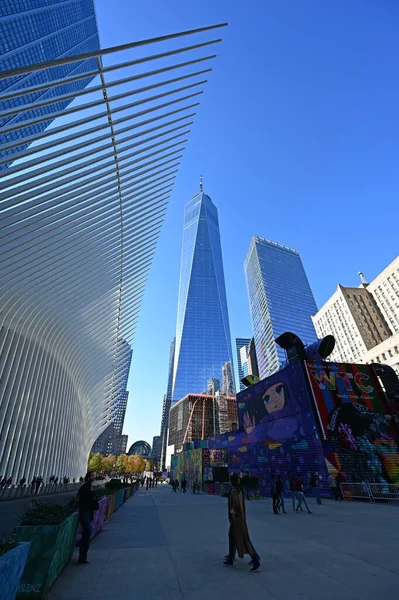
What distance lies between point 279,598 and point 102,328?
121ft

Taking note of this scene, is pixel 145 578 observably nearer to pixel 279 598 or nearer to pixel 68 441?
pixel 279 598

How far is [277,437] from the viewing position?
2561 cm

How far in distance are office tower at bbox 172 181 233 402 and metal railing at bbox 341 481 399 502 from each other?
116 m

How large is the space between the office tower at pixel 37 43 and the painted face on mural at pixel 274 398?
169 feet

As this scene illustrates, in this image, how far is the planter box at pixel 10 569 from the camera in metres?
2.95

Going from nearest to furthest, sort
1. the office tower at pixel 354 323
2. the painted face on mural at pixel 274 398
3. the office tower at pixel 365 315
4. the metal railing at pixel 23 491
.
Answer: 1. the metal railing at pixel 23 491
2. the painted face on mural at pixel 274 398
3. the office tower at pixel 365 315
4. the office tower at pixel 354 323

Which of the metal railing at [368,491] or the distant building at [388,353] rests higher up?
the distant building at [388,353]

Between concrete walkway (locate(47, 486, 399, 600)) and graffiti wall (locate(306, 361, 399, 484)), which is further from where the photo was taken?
graffiti wall (locate(306, 361, 399, 484))

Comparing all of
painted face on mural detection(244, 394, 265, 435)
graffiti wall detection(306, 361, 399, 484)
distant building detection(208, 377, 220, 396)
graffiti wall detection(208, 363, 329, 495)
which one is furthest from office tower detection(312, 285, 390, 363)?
graffiti wall detection(306, 361, 399, 484)

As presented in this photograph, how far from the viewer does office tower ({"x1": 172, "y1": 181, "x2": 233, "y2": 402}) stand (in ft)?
442

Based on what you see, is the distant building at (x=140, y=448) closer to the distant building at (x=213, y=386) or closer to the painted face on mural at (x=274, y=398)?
the distant building at (x=213, y=386)

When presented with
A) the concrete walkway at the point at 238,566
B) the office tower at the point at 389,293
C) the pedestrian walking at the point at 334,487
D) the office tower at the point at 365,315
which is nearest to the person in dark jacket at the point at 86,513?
the concrete walkway at the point at 238,566

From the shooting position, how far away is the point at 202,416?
103812 mm

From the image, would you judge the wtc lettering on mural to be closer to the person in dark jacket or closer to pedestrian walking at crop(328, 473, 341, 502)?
pedestrian walking at crop(328, 473, 341, 502)
